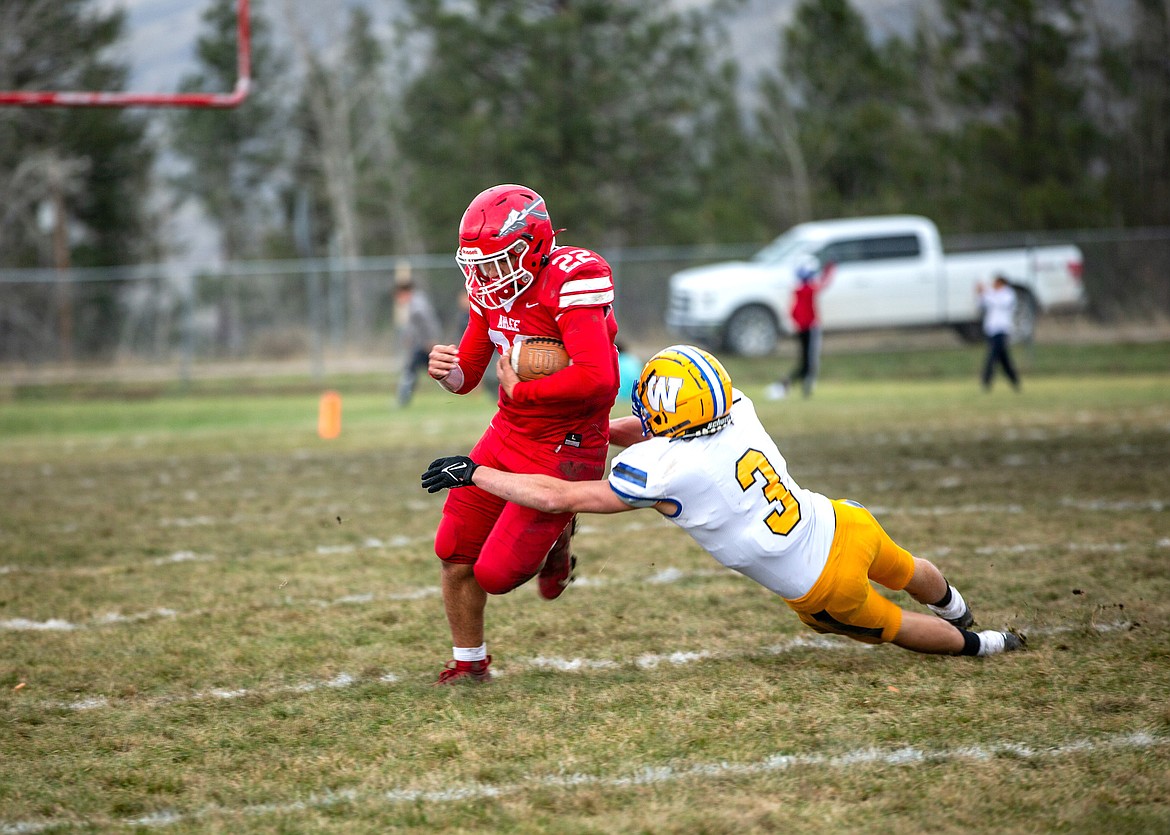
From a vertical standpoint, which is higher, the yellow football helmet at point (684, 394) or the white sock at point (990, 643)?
the yellow football helmet at point (684, 394)

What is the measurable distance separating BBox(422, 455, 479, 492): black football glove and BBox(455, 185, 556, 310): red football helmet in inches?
25.6

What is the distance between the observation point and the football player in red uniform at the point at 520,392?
422 centimetres

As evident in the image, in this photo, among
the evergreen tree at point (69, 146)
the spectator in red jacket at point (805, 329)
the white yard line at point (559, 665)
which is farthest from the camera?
the evergreen tree at point (69, 146)

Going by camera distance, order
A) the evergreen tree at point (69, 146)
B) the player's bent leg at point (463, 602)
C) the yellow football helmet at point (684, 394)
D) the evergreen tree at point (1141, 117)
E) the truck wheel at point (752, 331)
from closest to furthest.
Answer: the yellow football helmet at point (684, 394)
the player's bent leg at point (463, 602)
the truck wheel at point (752, 331)
the evergreen tree at point (69, 146)
the evergreen tree at point (1141, 117)

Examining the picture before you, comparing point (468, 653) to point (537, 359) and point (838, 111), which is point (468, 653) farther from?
point (838, 111)

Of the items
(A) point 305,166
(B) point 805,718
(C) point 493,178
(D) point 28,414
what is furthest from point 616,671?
(A) point 305,166

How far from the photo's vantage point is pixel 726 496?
13.4 feet

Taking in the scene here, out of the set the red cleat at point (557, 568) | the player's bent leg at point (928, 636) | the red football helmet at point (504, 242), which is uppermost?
the red football helmet at point (504, 242)

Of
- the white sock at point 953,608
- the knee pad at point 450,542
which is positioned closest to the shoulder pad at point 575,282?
the knee pad at point 450,542

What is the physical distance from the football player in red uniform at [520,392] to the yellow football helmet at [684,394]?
0.18 m

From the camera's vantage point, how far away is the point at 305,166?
47.6 m

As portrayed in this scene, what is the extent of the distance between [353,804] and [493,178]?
29.1 m

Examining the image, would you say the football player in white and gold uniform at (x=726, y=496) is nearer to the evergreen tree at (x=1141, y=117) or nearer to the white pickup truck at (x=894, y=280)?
the white pickup truck at (x=894, y=280)

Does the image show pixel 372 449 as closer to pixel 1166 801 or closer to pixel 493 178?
pixel 1166 801
